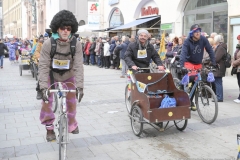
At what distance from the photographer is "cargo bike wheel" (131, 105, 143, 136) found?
512 centimetres

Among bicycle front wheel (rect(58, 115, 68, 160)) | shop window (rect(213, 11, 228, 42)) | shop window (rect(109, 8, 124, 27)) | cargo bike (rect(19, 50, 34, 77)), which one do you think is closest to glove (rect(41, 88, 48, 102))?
bicycle front wheel (rect(58, 115, 68, 160))

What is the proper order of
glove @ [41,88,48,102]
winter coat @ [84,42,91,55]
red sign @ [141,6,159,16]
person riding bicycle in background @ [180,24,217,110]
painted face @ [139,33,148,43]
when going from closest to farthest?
glove @ [41,88,48,102] < painted face @ [139,33,148,43] < person riding bicycle in background @ [180,24,217,110] < red sign @ [141,6,159,16] < winter coat @ [84,42,91,55]

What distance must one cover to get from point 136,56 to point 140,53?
108 millimetres

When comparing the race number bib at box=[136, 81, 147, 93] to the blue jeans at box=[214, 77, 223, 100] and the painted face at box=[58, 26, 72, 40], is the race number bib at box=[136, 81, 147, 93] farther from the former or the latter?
the blue jeans at box=[214, 77, 223, 100]

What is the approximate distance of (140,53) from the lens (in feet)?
19.8

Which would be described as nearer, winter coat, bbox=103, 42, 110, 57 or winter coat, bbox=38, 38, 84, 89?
winter coat, bbox=38, 38, 84, 89

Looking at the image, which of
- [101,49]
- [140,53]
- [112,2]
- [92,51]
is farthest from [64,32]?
[112,2]

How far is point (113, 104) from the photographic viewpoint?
7.89 metres

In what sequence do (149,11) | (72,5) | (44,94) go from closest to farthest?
(44,94) → (149,11) → (72,5)

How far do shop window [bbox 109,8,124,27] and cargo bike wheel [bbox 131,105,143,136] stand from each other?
763 inches

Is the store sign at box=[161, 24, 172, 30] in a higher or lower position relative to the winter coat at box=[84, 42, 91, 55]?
higher

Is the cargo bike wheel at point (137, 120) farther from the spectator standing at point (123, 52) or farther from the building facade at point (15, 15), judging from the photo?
the building facade at point (15, 15)

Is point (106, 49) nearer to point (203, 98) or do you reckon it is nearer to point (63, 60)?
point (203, 98)

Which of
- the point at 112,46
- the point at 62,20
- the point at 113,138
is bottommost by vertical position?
the point at 113,138
